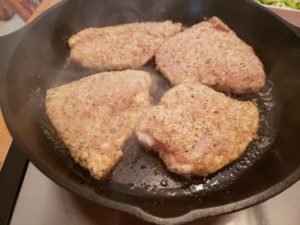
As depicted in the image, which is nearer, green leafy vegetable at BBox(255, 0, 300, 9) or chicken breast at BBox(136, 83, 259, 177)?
chicken breast at BBox(136, 83, 259, 177)

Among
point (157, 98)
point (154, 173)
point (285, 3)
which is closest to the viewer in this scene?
point (154, 173)

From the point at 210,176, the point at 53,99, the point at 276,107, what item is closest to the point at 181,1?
the point at 276,107

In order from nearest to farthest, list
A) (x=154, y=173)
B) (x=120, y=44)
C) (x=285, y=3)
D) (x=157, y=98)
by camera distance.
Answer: (x=154, y=173)
(x=157, y=98)
(x=120, y=44)
(x=285, y=3)

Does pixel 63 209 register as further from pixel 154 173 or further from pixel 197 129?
pixel 197 129

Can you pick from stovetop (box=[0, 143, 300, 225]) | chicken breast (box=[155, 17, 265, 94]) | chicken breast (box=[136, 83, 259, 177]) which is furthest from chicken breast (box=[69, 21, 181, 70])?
stovetop (box=[0, 143, 300, 225])

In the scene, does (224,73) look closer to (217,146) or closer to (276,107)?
(276,107)

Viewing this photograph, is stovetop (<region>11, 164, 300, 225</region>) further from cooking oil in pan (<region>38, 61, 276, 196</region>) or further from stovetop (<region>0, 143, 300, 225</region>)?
cooking oil in pan (<region>38, 61, 276, 196</region>)

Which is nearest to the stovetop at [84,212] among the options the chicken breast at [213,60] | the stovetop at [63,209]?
the stovetop at [63,209]

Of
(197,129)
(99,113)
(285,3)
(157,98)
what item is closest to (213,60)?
(157,98)
